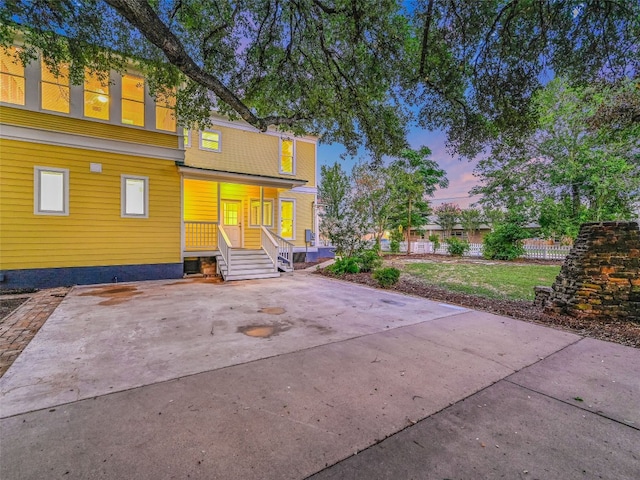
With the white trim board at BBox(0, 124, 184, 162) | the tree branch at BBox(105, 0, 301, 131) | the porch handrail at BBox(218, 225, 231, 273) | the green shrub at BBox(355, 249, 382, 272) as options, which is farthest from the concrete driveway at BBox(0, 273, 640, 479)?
the green shrub at BBox(355, 249, 382, 272)

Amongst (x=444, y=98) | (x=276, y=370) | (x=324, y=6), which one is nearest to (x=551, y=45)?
(x=444, y=98)

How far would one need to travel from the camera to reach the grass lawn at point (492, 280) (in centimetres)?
815

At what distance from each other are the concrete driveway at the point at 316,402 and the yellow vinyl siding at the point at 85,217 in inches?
173

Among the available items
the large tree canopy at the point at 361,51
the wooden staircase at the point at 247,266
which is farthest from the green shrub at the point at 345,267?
the large tree canopy at the point at 361,51

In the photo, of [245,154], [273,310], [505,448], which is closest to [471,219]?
[245,154]

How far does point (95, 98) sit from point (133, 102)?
968mm

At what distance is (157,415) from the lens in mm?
2400

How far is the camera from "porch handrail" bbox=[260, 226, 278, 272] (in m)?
10.8

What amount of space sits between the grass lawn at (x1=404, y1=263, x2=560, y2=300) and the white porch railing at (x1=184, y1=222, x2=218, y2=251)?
7.75 m

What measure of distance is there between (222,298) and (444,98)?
6.66 meters

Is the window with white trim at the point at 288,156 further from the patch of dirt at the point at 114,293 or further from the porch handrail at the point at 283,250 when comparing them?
the patch of dirt at the point at 114,293

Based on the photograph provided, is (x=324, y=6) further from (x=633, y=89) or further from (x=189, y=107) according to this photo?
(x=633, y=89)

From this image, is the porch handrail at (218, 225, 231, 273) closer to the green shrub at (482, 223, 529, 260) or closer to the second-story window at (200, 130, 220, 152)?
the second-story window at (200, 130, 220, 152)

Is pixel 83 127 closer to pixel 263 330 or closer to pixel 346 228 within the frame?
pixel 263 330
